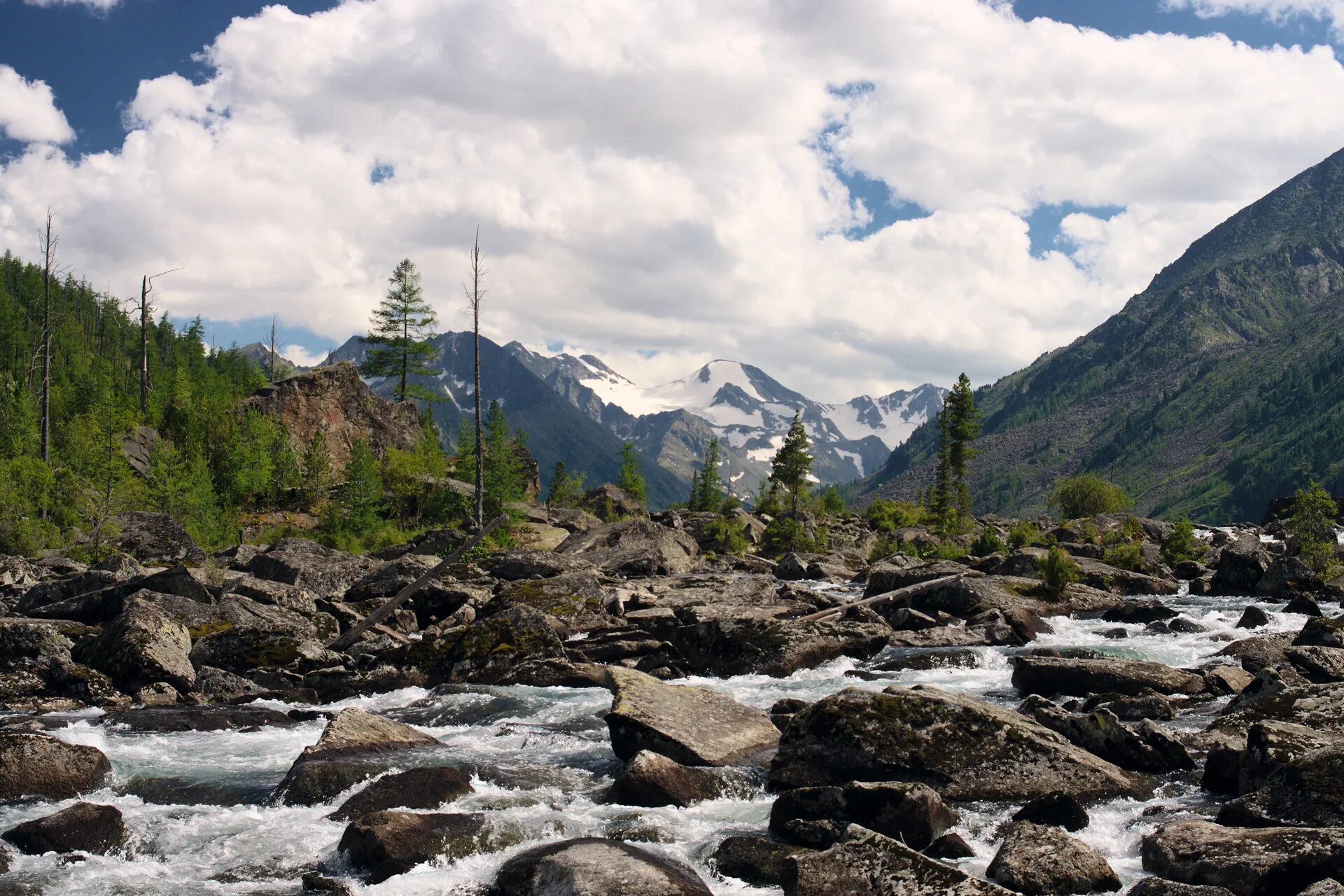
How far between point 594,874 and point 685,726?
648 cm

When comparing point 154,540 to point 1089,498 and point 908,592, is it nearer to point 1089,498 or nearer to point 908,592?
point 908,592

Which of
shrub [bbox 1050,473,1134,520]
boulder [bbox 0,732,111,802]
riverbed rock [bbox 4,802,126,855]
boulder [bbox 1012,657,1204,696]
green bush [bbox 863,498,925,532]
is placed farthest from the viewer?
shrub [bbox 1050,473,1134,520]

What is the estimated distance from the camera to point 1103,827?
13227mm

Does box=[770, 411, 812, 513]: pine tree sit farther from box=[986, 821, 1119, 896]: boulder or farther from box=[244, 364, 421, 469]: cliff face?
box=[986, 821, 1119, 896]: boulder

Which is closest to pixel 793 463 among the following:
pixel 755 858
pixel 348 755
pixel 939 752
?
pixel 939 752

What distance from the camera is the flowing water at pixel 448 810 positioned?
11961 mm

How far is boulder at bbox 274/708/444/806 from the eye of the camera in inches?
583

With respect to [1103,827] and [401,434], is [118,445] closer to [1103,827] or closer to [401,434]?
[401,434]

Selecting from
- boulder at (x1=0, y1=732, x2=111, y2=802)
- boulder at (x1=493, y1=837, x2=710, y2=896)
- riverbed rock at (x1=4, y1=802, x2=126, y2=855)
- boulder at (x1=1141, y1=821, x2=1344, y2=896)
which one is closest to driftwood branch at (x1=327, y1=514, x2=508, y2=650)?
boulder at (x1=0, y1=732, x2=111, y2=802)

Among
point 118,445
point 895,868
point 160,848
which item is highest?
point 118,445

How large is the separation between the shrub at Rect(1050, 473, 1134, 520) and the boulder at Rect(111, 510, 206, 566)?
343 feet

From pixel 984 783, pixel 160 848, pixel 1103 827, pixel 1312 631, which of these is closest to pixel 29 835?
pixel 160 848

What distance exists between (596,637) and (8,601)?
20.1 meters

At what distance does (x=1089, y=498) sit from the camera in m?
121
